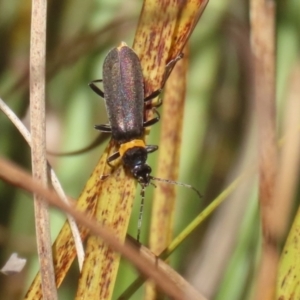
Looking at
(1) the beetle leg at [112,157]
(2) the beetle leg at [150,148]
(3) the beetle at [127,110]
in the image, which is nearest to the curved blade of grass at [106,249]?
(1) the beetle leg at [112,157]

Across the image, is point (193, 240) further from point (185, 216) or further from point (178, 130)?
point (178, 130)

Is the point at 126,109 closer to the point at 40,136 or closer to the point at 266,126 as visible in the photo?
the point at 40,136

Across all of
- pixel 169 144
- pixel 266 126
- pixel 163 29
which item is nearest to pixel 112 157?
pixel 169 144

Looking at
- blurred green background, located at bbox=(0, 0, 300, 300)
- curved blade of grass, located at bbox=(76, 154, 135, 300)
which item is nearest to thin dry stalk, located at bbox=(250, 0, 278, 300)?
curved blade of grass, located at bbox=(76, 154, 135, 300)

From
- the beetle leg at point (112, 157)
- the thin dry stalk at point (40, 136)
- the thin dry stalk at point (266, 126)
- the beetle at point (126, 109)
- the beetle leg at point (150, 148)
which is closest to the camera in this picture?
the thin dry stalk at point (266, 126)

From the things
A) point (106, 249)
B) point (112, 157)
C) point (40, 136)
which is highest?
point (40, 136)

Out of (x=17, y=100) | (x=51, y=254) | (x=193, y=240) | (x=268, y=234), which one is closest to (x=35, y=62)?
(x=51, y=254)

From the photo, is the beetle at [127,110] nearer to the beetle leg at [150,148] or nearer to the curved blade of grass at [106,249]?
the beetle leg at [150,148]

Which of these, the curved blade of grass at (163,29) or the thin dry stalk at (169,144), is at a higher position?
the curved blade of grass at (163,29)
